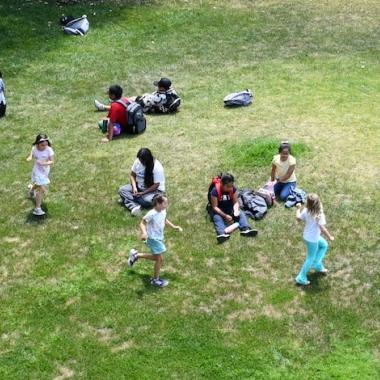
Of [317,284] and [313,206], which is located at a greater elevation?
[313,206]

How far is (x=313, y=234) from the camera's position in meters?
11.2

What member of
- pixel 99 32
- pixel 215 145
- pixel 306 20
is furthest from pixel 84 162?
pixel 306 20

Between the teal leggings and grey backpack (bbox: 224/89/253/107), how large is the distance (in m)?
7.68

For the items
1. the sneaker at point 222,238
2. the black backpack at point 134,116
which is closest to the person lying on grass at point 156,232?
the sneaker at point 222,238

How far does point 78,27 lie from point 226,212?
44.8 feet

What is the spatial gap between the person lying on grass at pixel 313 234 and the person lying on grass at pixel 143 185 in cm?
339

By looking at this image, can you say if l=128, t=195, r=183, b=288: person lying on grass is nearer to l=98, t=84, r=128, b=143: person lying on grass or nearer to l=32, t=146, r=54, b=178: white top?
l=32, t=146, r=54, b=178: white top

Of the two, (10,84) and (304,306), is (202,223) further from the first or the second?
(10,84)

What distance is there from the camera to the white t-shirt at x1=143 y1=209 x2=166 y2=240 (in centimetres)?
1115

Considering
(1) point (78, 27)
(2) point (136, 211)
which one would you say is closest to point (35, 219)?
(2) point (136, 211)

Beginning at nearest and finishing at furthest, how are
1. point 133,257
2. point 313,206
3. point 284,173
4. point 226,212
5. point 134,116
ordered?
point 313,206
point 133,257
point 226,212
point 284,173
point 134,116

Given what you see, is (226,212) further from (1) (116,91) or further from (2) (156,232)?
(1) (116,91)

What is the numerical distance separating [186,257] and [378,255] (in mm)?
3499

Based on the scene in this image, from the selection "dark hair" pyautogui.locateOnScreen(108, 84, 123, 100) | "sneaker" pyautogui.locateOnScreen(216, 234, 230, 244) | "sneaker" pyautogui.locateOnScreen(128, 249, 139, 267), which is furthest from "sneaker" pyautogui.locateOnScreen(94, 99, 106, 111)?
"sneaker" pyautogui.locateOnScreen(128, 249, 139, 267)
